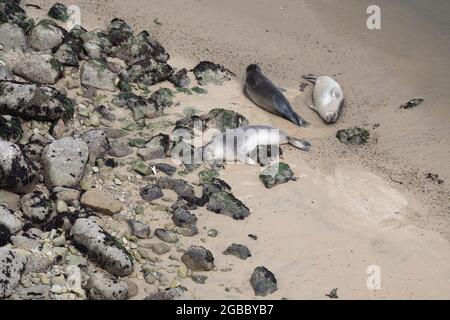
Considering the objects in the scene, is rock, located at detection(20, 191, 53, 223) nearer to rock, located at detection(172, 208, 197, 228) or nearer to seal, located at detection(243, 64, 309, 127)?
rock, located at detection(172, 208, 197, 228)

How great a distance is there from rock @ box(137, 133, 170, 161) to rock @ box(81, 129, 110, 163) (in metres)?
0.39

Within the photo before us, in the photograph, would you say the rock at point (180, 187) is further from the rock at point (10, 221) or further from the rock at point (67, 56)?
the rock at point (67, 56)

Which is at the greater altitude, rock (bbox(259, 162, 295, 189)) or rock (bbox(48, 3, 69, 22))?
rock (bbox(48, 3, 69, 22))

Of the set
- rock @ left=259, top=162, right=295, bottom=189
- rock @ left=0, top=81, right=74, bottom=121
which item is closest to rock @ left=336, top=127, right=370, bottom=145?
rock @ left=259, top=162, right=295, bottom=189

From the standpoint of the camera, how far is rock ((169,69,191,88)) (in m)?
8.77

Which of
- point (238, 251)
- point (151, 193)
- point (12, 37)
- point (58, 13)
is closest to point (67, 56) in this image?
point (12, 37)

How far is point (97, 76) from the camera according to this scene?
8312 mm

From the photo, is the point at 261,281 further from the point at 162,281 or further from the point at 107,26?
the point at 107,26

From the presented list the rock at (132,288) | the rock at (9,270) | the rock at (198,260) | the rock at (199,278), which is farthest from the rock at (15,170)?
the rock at (199,278)

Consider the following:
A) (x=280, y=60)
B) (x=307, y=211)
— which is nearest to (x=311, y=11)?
(x=280, y=60)

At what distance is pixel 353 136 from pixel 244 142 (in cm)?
155

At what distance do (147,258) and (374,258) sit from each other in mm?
2225

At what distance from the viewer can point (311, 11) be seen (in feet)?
35.8

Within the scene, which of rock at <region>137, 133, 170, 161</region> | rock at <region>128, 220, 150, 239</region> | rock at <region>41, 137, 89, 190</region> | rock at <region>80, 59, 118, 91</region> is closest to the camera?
rock at <region>128, 220, 150, 239</region>
